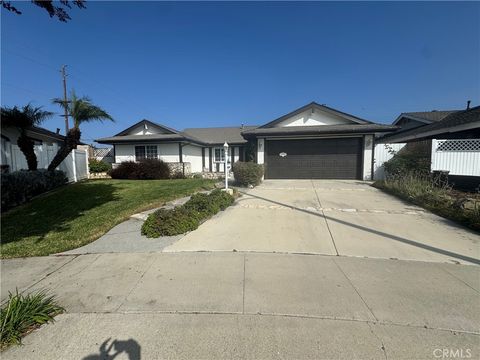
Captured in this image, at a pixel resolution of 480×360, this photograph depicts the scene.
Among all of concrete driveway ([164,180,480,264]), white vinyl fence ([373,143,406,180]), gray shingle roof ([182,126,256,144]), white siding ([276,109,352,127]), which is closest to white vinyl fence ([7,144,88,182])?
gray shingle roof ([182,126,256,144])

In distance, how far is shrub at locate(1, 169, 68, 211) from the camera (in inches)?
295

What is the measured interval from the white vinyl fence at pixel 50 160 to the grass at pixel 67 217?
7.55 ft

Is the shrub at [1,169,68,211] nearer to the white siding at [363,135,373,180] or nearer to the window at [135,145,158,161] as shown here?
the window at [135,145,158,161]

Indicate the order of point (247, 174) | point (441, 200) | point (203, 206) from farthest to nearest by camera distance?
point (247, 174) < point (441, 200) < point (203, 206)

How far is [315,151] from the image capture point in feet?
46.1

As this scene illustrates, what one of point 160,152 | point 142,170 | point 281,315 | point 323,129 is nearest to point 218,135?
point 160,152

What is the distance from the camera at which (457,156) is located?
9375 mm

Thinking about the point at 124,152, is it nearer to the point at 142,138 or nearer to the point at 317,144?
the point at 142,138

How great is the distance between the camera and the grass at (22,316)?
2189 mm

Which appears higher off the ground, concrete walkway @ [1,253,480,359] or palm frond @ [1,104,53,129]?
palm frond @ [1,104,53,129]

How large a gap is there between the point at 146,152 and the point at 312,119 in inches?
487

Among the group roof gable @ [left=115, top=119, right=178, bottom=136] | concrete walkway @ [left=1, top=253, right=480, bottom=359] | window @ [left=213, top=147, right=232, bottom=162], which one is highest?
roof gable @ [left=115, top=119, right=178, bottom=136]

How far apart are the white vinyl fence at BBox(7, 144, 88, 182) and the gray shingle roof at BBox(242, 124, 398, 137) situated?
33.9 feet

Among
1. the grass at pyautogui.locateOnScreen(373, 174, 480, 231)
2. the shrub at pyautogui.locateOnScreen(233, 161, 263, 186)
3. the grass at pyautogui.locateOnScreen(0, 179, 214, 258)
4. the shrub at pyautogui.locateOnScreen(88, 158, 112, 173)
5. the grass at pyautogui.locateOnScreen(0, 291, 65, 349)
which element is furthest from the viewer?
the shrub at pyautogui.locateOnScreen(88, 158, 112, 173)
